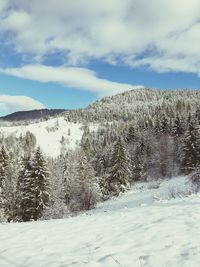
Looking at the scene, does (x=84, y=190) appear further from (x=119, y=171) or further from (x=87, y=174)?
(x=119, y=171)

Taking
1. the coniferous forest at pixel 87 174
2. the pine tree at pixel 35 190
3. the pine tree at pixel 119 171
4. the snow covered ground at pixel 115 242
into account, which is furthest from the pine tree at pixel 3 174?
the snow covered ground at pixel 115 242

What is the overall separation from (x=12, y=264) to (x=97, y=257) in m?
2.24

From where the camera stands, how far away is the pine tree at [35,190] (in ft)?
135

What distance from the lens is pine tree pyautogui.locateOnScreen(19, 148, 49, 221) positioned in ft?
135

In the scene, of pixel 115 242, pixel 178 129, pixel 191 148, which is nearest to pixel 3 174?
pixel 191 148

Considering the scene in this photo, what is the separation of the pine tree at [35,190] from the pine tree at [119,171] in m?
17.3

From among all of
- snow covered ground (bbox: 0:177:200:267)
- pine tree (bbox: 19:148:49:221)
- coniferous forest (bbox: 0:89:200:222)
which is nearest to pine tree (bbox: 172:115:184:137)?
coniferous forest (bbox: 0:89:200:222)

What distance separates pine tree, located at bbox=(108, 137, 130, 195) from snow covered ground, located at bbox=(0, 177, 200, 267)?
44.2m

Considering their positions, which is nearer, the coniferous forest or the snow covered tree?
the coniferous forest

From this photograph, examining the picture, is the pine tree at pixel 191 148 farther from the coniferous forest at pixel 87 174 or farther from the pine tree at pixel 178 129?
the pine tree at pixel 178 129

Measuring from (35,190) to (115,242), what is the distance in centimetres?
3322

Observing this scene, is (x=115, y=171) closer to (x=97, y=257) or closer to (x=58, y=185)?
(x=58, y=185)

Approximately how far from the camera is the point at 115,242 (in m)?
9.34

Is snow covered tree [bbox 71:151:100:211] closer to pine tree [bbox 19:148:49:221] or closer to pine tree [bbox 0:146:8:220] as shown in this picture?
pine tree [bbox 19:148:49:221]
